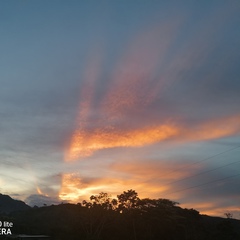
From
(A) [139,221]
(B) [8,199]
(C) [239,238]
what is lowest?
(C) [239,238]

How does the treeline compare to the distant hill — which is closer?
the treeline

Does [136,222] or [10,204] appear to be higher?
[10,204]

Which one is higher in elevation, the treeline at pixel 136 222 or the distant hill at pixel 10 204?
the distant hill at pixel 10 204

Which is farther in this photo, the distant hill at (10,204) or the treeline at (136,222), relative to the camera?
the distant hill at (10,204)

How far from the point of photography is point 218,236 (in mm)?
A: 68250

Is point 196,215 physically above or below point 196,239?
above

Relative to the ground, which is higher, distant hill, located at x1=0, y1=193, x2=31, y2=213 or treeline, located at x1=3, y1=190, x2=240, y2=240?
distant hill, located at x1=0, y1=193, x2=31, y2=213

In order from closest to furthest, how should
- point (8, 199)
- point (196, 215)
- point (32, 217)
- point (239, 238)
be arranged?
point (239, 238) < point (196, 215) < point (32, 217) < point (8, 199)

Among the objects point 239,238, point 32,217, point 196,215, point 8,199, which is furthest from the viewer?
point 8,199

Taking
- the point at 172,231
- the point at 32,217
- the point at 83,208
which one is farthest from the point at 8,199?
the point at 172,231

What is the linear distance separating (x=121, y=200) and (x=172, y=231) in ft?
45.3

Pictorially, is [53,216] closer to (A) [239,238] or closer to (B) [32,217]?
(B) [32,217]

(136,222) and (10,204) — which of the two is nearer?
(136,222)

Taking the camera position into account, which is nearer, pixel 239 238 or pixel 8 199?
pixel 239 238
